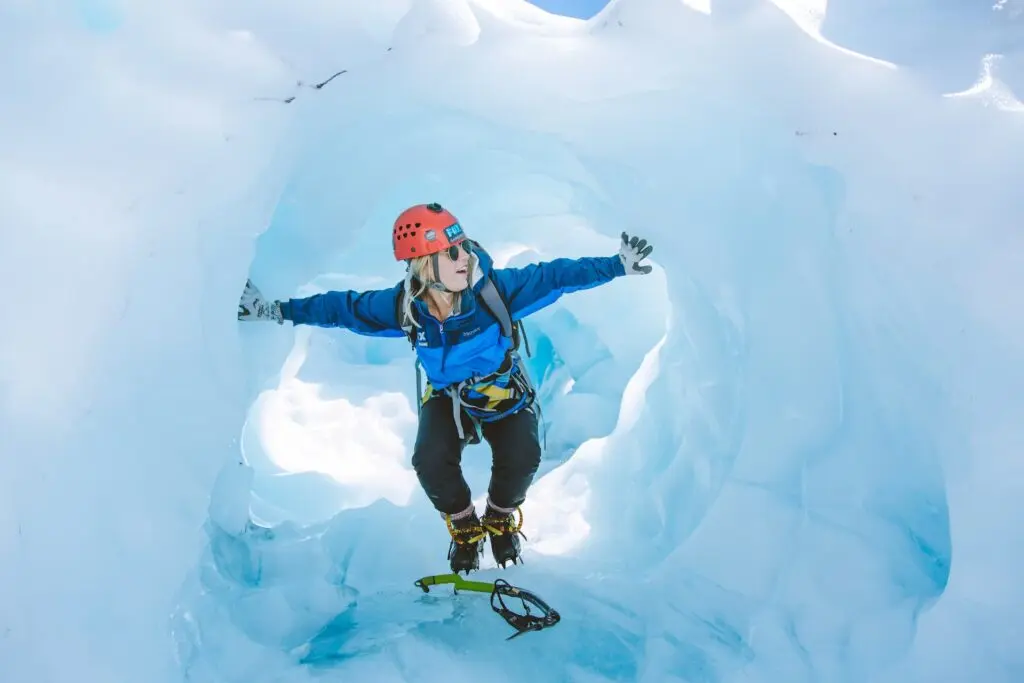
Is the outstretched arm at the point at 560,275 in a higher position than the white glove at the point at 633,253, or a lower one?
lower

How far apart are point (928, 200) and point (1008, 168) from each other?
24 cm

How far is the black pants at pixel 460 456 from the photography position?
10.5 ft

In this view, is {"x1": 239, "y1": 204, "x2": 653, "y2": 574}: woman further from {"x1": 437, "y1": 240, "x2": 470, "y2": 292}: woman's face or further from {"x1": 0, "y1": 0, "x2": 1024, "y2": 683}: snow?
{"x1": 0, "y1": 0, "x2": 1024, "y2": 683}: snow

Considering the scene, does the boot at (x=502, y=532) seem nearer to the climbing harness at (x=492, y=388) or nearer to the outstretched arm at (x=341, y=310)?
the climbing harness at (x=492, y=388)

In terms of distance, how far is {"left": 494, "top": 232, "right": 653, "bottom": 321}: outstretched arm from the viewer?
3.11m

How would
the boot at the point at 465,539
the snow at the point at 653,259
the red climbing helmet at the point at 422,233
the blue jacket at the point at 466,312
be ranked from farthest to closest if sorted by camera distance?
the boot at the point at 465,539 → the blue jacket at the point at 466,312 → the red climbing helmet at the point at 422,233 → the snow at the point at 653,259

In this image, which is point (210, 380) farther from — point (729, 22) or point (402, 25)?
point (729, 22)

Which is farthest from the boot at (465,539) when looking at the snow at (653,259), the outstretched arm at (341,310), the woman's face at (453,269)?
the woman's face at (453,269)

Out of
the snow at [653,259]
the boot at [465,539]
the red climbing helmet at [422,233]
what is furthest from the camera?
the boot at [465,539]

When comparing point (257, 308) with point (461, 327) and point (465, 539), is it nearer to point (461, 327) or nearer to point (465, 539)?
point (461, 327)

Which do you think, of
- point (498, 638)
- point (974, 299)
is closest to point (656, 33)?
point (974, 299)

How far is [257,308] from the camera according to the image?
128 inches

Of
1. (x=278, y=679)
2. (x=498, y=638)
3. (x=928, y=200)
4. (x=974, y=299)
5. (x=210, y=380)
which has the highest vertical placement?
(x=928, y=200)

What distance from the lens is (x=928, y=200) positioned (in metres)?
2.58
